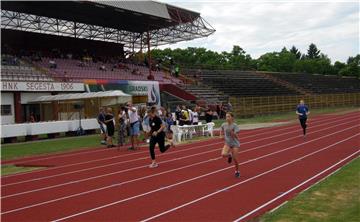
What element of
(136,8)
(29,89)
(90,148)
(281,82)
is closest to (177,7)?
(136,8)

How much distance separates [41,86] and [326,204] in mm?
29949

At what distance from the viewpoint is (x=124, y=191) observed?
10.6m

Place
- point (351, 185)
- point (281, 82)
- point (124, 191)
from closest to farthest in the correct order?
point (351, 185), point (124, 191), point (281, 82)

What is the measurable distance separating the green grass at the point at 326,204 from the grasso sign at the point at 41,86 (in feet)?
86.8

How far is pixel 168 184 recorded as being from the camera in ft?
37.1

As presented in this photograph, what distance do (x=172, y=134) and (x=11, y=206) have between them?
1573cm

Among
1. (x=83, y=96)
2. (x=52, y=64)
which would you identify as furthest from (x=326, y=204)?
(x=52, y=64)

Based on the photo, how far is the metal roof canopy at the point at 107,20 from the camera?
1657 inches

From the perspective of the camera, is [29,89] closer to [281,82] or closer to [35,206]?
[35,206]

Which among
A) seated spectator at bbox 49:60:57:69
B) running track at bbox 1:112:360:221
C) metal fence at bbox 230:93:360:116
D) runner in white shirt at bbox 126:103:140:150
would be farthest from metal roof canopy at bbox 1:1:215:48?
running track at bbox 1:112:360:221

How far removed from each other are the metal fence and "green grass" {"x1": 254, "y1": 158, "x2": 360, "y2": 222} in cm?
3784

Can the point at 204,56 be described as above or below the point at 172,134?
above

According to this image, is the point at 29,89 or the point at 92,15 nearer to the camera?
the point at 29,89

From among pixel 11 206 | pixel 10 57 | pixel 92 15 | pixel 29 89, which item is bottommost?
pixel 11 206
